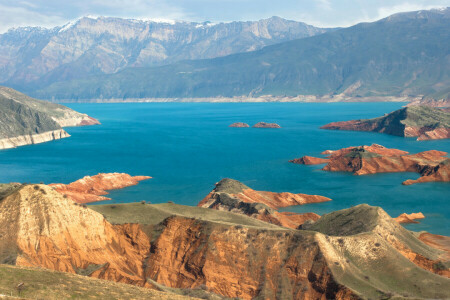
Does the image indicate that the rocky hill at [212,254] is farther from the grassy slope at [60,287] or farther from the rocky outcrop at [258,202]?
the rocky outcrop at [258,202]

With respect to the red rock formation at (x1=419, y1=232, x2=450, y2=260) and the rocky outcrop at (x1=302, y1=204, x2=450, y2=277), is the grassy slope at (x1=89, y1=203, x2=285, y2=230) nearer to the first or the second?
the rocky outcrop at (x1=302, y1=204, x2=450, y2=277)

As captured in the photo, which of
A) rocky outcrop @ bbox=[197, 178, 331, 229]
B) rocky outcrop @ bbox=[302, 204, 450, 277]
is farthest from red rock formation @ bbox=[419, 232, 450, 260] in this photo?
rocky outcrop @ bbox=[197, 178, 331, 229]

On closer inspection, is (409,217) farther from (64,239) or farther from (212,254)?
(64,239)

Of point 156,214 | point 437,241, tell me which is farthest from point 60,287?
point 437,241

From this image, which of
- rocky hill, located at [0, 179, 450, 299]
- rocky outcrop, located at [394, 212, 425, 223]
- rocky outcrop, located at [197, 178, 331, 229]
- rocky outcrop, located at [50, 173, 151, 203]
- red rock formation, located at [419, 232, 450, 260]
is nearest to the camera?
rocky hill, located at [0, 179, 450, 299]

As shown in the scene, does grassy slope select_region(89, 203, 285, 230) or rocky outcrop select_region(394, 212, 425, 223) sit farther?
rocky outcrop select_region(394, 212, 425, 223)

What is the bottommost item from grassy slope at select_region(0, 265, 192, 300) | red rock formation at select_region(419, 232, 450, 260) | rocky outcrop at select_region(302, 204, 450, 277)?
red rock formation at select_region(419, 232, 450, 260)
